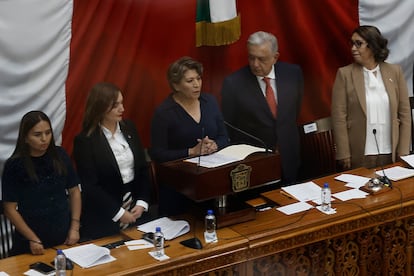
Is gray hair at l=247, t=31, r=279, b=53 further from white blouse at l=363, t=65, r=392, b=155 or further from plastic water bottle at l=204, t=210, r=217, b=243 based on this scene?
plastic water bottle at l=204, t=210, r=217, b=243

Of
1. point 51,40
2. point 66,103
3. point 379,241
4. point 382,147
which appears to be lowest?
point 379,241

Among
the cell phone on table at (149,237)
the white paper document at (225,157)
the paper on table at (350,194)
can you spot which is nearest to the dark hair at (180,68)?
the white paper document at (225,157)

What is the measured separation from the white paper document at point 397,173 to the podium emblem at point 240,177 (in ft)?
3.27

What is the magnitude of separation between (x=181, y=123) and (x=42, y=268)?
1.03 m

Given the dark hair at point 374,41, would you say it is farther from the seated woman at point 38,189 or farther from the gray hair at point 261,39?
the seated woman at point 38,189

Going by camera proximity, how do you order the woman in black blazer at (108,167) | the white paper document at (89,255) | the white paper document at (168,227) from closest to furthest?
the white paper document at (89,255)
the white paper document at (168,227)
the woman in black blazer at (108,167)

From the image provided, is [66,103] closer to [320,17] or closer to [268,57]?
[268,57]

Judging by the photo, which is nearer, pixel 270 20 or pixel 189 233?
pixel 189 233

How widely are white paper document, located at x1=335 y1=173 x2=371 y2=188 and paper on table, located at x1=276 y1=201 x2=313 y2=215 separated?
355 millimetres

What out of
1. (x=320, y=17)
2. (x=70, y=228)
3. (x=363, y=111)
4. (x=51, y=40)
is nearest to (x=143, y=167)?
(x=70, y=228)

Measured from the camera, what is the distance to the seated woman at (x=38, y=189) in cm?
308

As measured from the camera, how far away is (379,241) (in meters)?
3.38

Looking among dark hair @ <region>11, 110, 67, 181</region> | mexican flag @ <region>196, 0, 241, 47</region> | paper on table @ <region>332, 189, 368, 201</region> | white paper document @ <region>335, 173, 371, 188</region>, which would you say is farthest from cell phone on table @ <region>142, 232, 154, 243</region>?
mexican flag @ <region>196, 0, 241, 47</region>

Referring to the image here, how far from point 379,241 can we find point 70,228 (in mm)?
1459
